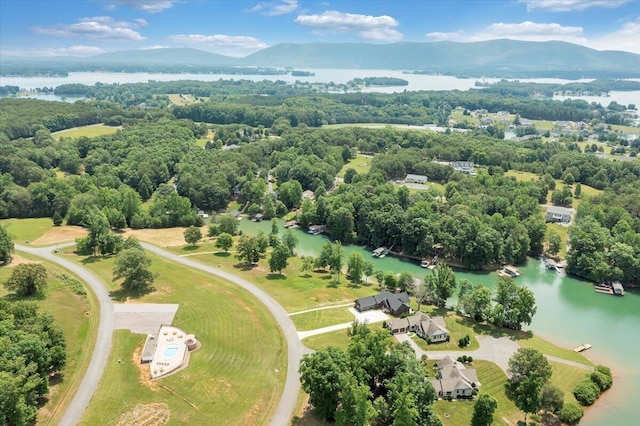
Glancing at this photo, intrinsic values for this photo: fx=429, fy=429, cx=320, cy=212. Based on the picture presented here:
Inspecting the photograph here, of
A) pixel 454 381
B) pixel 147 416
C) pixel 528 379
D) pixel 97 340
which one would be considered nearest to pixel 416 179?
pixel 454 381

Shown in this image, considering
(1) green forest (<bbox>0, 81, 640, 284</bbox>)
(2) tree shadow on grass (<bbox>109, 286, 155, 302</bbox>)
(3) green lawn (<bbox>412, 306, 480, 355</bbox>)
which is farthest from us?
(1) green forest (<bbox>0, 81, 640, 284</bbox>)

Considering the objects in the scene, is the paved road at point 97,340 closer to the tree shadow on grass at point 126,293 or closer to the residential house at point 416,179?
the tree shadow on grass at point 126,293

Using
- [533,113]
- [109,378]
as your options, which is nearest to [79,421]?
[109,378]

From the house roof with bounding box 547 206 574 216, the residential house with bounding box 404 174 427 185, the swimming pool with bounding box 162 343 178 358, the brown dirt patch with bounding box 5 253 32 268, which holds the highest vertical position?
the residential house with bounding box 404 174 427 185

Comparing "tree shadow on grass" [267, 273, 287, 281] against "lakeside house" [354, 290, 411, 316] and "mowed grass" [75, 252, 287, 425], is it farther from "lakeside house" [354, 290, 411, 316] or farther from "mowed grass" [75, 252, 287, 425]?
"lakeside house" [354, 290, 411, 316]

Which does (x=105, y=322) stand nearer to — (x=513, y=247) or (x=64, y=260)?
(x=64, y=260)

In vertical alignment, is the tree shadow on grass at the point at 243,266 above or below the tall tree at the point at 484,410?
below

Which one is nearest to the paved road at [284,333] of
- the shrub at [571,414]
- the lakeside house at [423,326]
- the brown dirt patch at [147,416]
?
the brown dirt patch at [147,416]

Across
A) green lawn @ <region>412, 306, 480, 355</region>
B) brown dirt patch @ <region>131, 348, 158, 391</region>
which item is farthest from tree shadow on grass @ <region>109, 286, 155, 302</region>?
green lawn @ <region>412, 306, 480, 355</region>
